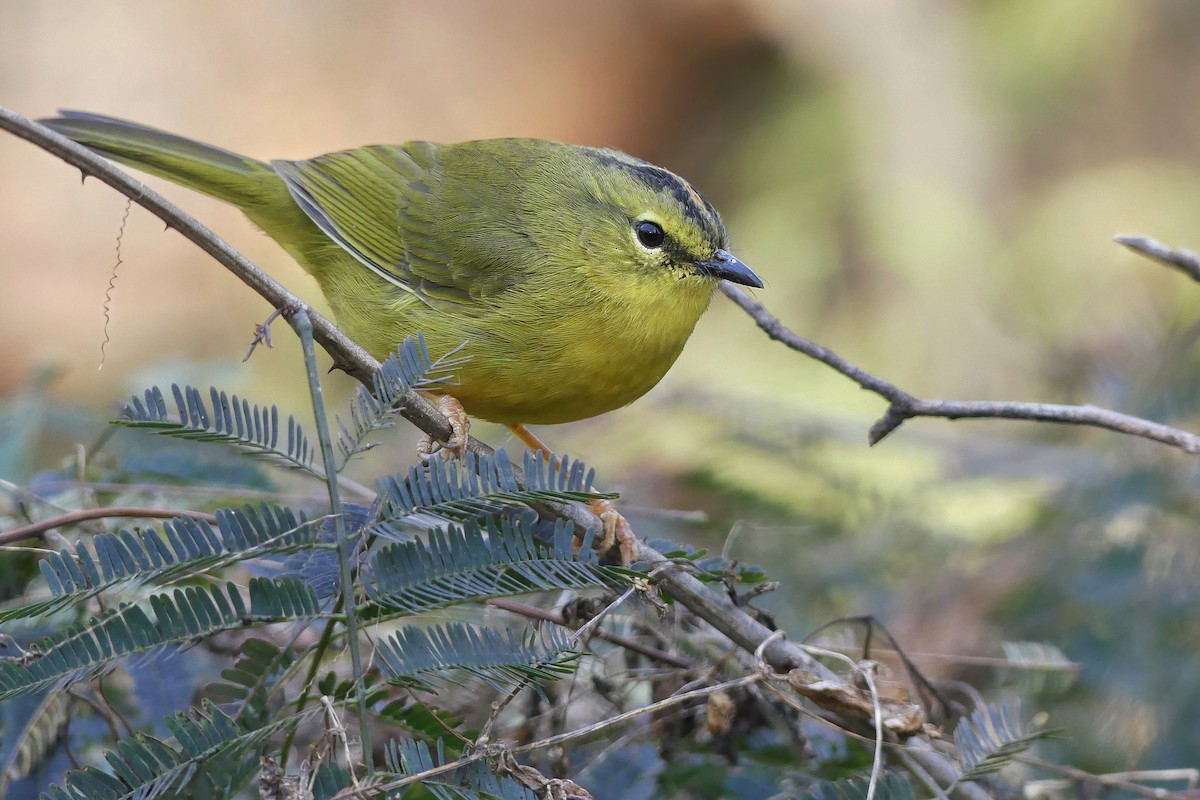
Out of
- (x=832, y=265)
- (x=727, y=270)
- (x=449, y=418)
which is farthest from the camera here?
(x=832, y=265)

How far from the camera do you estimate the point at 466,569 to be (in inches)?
76.9

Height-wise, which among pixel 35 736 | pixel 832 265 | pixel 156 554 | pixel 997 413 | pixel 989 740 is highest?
pixel 832 265

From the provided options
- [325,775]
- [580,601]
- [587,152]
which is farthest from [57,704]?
[587,152]

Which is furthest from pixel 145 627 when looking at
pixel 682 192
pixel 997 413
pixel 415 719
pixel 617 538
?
pixel 682 192

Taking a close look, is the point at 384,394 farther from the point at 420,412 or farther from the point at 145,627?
the point at 145,627

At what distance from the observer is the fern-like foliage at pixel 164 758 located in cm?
178

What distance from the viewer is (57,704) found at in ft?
7.91

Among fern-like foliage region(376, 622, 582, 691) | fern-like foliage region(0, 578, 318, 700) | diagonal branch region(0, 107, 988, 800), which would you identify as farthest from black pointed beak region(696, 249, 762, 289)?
fern-like foliage region(0, 578, 318, 700)

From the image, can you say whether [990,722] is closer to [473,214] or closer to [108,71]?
[473,214]

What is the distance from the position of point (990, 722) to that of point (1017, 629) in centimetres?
182

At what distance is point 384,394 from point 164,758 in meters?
0.69

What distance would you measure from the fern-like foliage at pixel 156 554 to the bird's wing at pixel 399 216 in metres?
1.58

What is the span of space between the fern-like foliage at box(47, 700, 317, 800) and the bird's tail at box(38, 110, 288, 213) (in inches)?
82.1

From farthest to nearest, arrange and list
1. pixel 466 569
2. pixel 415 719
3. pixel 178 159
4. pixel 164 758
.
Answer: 1. pixel 178 159
2. pixel 415 719
3. pixel 466 569
4. pixel 164 758
